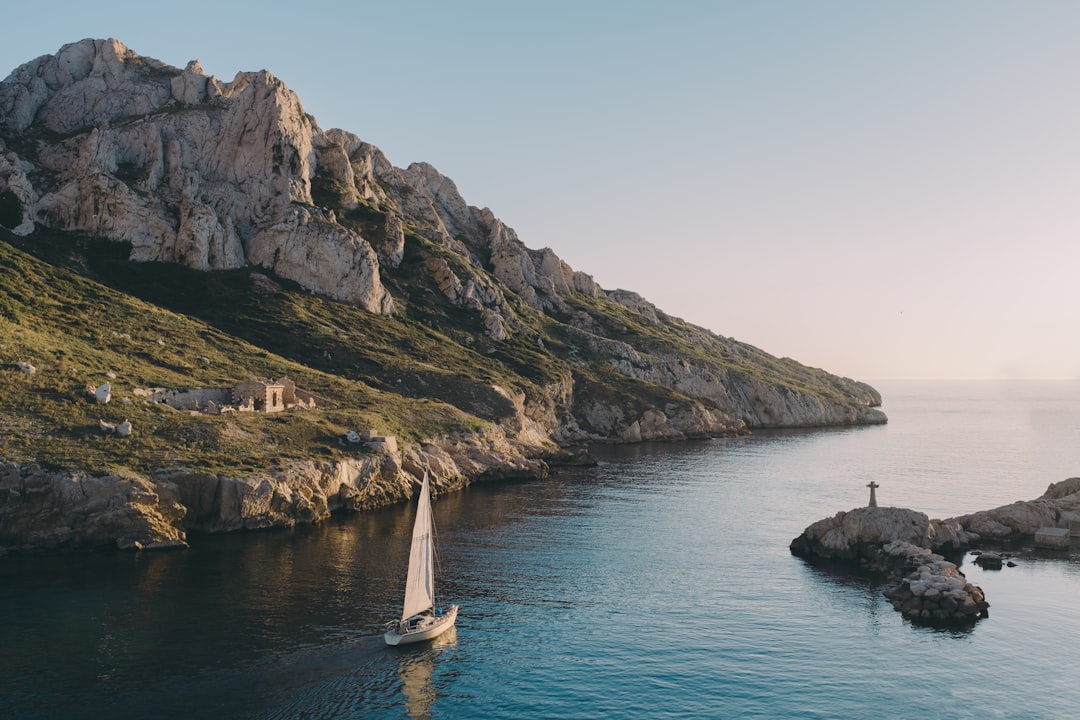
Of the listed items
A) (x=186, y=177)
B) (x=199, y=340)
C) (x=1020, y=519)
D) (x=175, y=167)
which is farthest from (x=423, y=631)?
(x=175, y=167)

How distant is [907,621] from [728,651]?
17783 millimetres

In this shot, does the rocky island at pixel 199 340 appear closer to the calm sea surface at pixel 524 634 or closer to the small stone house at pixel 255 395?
the small stone house at pixel 255 395

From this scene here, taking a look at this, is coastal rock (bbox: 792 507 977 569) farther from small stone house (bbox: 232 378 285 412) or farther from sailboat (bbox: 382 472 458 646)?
small stone house (bbox: 232 378 285 412)

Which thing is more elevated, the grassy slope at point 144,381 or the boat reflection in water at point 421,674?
the grassy slope at point 144,381

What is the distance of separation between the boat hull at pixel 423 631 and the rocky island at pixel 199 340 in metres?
35.2

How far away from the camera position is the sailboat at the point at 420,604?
2083 inches

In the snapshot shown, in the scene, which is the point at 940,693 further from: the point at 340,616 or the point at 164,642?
the point at 164,642

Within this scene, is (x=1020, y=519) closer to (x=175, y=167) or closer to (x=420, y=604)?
(x=420, y=604)

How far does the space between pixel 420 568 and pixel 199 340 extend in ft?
307

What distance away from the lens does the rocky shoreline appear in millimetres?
62688

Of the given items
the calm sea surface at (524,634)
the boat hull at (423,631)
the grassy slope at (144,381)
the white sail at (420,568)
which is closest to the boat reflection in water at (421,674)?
the calm sea surface at (524,634)

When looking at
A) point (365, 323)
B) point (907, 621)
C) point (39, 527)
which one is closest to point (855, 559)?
point (907, 621)

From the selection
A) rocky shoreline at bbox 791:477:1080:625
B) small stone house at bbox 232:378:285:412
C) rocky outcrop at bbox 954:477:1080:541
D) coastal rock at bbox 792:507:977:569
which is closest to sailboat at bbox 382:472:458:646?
rocky shoreline at bbox 791:477:1080:625

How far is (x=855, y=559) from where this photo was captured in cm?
7975
